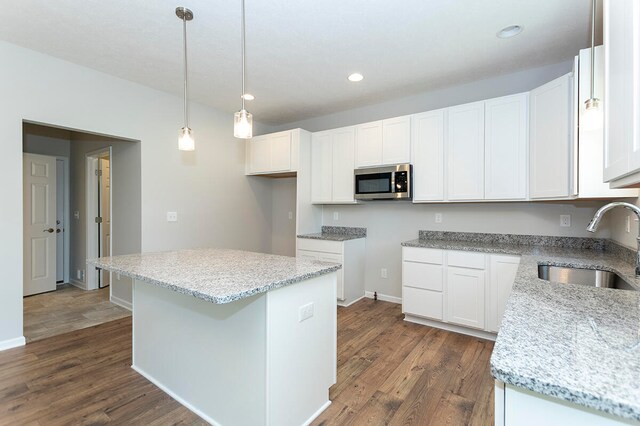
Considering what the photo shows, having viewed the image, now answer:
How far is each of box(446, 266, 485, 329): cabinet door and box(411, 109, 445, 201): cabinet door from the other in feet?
2.76

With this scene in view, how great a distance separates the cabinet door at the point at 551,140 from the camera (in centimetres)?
246

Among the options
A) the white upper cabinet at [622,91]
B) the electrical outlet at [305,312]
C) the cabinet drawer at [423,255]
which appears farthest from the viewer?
the cabinet drawer at [423,255]

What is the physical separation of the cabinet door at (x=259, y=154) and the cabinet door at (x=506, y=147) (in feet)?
9.08

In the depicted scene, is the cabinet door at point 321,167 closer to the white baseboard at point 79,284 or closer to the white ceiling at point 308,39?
the white ceiling at point 308,39

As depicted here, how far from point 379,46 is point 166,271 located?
2.40m

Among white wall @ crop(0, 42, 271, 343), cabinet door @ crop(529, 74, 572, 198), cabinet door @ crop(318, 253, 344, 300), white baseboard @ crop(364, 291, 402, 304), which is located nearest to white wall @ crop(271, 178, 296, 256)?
white wall @ crop(0, 42, 271, 343)

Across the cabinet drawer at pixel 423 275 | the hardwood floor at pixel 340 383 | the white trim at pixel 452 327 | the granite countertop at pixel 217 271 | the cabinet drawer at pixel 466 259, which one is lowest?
the hardwood floor at pixel 340 383

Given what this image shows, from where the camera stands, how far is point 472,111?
313 centimetres

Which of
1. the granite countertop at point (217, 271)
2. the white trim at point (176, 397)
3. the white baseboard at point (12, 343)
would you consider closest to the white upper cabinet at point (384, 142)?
the granite countertop at point (217, 271)

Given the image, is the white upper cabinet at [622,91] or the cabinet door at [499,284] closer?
the white upper cabinet at [622,91]

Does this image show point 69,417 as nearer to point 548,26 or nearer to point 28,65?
point 28,65

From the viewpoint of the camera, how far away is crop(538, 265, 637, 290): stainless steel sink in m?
1.94

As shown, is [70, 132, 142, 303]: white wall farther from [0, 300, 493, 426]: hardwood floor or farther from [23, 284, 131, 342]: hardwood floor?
[0, 300, 493, 426]: hardwood floor

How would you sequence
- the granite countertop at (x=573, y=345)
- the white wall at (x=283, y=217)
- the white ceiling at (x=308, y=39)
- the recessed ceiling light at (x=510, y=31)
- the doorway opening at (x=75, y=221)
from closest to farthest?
the granite countertop at (x=573, y=345) < the white ceiling at (x=308, y=39) < the recessed ceiling light at (x=510, y=31) < the doorway opening at (x=75, y=221) < the white wall at (x=283, y=217)
